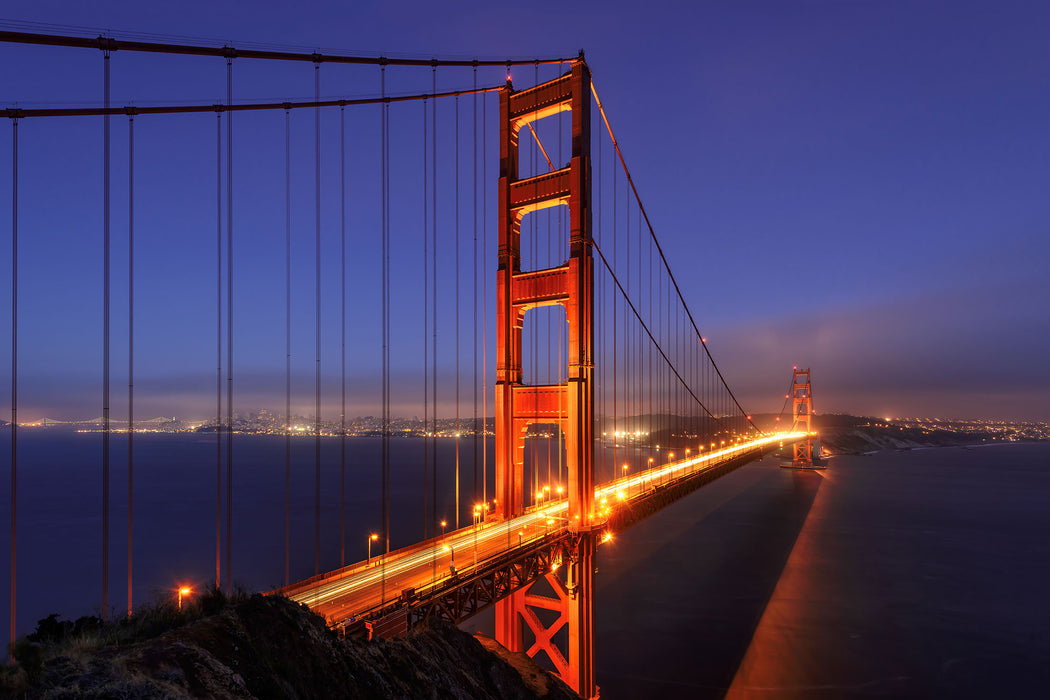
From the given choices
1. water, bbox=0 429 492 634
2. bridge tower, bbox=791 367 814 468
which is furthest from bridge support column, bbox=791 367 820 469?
water, bbox=0 429 492 634

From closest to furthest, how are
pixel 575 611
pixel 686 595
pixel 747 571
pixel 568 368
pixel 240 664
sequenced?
pixel 240 664, pixel 575 611, pixel 568 368, pixel 686 595, pixel 747 571

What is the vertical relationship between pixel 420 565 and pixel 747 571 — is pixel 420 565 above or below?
above

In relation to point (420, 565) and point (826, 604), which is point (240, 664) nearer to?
point (420, 565)

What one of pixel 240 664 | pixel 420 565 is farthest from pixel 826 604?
pixel 240 664

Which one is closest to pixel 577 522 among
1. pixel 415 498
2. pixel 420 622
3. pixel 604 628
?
pixel 420 622

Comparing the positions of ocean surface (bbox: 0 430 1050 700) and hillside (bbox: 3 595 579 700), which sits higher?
hillside (bbox: 3 595 579 700)

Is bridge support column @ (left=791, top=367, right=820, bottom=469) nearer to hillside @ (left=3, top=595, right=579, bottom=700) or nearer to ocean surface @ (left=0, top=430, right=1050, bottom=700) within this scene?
ocean surface @ (left=0, top=430, right=1050, bottom=700)
